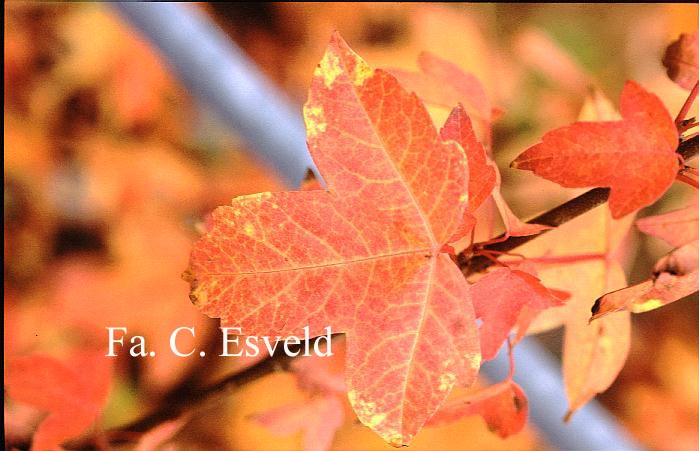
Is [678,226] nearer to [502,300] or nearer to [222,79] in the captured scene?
[502,300]

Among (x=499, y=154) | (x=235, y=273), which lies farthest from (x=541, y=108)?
(x=235, y=273)

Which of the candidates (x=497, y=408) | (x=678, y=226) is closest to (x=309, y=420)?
(x=497, y=408)

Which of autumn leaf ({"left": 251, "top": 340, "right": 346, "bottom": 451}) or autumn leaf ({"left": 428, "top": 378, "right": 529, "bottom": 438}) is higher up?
autumn leaf ({"left": 428, "top": 378, "right": 529, "bottom": 438})

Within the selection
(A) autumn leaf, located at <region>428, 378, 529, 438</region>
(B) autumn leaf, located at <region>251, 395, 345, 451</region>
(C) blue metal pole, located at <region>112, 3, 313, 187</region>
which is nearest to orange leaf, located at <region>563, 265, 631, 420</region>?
(A) autumn leaf, located at <region>428, 378, 529, 438</region>

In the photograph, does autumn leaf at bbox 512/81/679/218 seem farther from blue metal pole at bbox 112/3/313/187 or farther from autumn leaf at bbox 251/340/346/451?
blue metal pole at bbox 112/3/313/187

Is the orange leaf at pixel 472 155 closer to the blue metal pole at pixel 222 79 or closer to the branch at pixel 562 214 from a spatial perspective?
the branch at pixel 562 214

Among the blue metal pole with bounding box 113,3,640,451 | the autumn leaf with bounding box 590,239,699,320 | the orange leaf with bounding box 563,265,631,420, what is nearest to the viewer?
the autumn leaf with bounding box 590,239,699,320

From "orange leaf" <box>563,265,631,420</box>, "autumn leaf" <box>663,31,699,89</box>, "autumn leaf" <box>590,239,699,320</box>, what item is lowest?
"orange leaf" <box>563,265,631,420</box>

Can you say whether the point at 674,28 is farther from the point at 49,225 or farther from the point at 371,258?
the point at 49,225
